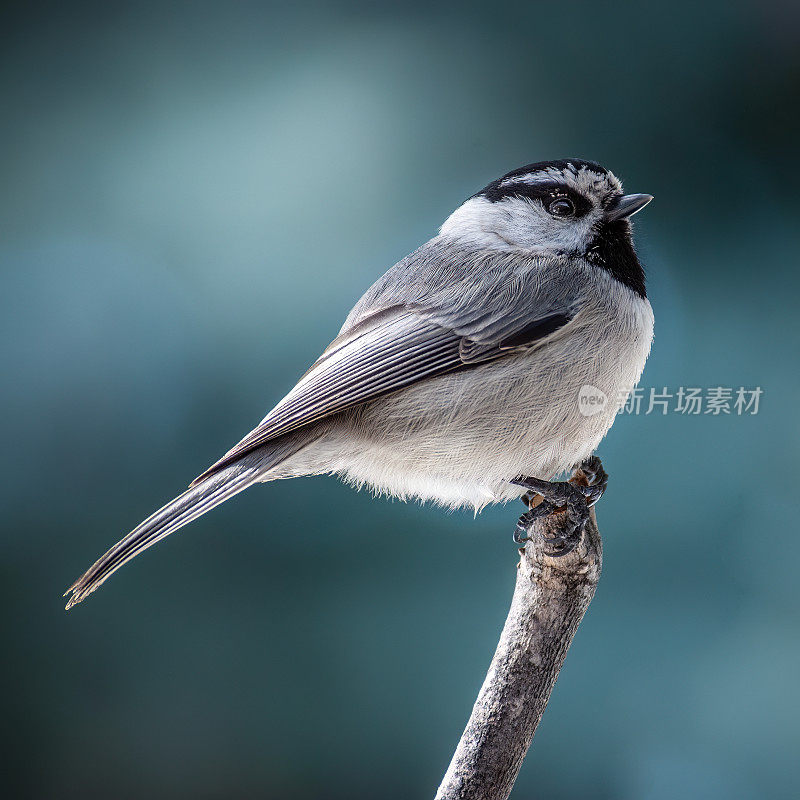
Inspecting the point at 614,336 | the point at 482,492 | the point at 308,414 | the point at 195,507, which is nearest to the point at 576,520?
the point at 482,492

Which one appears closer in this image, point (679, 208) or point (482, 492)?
point (482, 492)

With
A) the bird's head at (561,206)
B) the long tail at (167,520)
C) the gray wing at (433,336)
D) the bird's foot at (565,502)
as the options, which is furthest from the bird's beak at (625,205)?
the long tail at (167,520)

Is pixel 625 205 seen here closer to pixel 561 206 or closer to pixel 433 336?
pixel 561 206

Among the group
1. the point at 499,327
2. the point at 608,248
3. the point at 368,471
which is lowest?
the point at 368,471

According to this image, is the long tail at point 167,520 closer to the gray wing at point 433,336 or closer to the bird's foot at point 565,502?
the gray wing at point 433,336

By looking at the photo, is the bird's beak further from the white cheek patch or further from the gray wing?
the gray wing

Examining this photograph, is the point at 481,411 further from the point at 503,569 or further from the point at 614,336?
the point at 503,569
